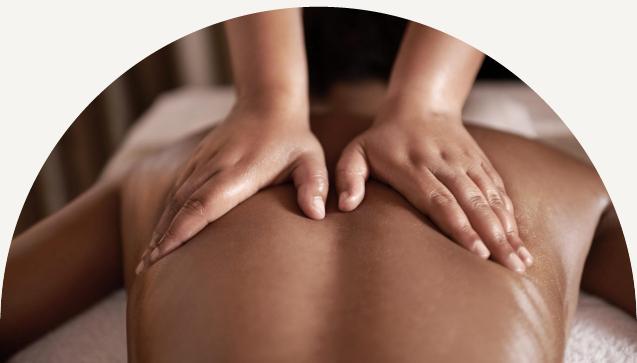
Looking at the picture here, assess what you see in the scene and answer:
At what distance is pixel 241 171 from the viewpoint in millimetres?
814

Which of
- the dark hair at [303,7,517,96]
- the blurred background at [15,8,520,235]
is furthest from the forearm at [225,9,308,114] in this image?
the blurred background at [15,8,520,235]

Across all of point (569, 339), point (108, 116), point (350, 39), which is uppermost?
point (350, 39)

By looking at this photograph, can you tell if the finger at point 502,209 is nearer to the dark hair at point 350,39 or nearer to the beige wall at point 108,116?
the dark hair at point 350,39

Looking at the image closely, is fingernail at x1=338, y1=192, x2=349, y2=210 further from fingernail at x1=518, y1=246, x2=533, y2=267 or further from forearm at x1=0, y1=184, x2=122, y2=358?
forearm at x1=0, y1=184, x2=122, y2=358

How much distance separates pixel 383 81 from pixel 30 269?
2.56ft

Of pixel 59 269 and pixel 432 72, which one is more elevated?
pixel 432 72

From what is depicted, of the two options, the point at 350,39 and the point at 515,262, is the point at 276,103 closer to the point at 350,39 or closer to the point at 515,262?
the point at 515,262

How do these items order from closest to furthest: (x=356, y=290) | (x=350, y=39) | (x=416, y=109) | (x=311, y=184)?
(x=356, y=290) → (x=311, y=184) → (x=416, y=109) → (x=350, y=39)

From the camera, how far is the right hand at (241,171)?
0.78 m

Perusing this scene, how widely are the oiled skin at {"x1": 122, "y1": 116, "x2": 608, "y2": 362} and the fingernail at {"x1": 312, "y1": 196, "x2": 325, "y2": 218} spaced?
0.01m

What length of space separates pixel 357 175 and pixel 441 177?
0.10 m

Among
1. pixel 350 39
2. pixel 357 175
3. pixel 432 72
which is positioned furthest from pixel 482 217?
pixel 350 39

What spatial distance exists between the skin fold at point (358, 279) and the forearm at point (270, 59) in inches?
2.7

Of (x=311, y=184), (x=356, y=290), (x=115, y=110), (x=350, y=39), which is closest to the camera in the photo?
(x=356, y=290)
